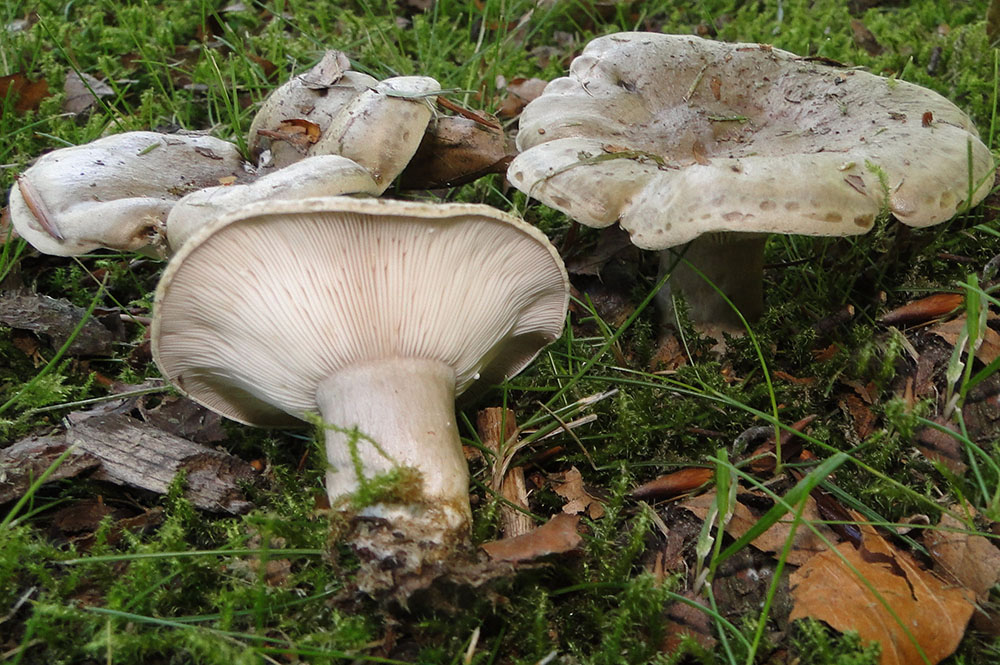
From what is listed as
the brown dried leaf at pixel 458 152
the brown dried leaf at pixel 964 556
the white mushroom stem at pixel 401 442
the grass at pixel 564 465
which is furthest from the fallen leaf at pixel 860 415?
the brown dried leaf at pixel 458 152

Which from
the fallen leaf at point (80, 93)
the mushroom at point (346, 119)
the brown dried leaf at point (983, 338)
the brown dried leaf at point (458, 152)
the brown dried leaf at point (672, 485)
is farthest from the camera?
the fallen leaf at point (80, 93)

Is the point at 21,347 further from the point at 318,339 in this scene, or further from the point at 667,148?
the point at 667,148

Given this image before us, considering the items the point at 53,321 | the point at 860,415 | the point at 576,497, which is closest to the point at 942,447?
the point at 860,415

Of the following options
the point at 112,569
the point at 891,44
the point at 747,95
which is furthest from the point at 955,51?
the point at 112,569

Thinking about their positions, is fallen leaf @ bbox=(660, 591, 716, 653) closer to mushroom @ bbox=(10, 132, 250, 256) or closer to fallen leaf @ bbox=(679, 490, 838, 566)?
fallen leaf @ bbox=(679, 490, 838, 566)

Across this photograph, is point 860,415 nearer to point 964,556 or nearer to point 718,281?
point 964,556

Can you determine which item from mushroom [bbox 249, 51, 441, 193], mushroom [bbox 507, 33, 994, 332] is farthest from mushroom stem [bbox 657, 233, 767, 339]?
mushroom [bbox 249, 51, 441, 193]

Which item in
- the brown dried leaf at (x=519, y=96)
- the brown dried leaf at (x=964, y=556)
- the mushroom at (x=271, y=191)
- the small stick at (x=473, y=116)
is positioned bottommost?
the brown dried leaf at (x=964, y=556)

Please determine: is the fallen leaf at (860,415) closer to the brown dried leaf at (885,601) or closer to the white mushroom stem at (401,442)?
the brown dried leaf at (885,601)
